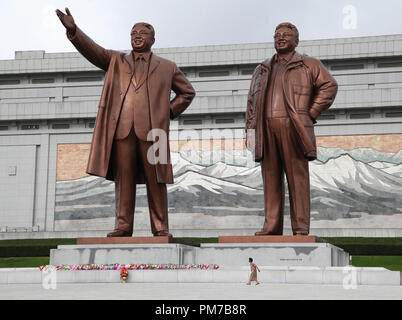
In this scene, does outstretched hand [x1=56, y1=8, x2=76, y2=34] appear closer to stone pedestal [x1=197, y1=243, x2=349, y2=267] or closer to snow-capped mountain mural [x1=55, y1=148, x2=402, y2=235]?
stone pedestal [x1=197, y1=243, x2=349, y2=267]

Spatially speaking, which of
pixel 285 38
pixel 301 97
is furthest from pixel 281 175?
pixel 285 38

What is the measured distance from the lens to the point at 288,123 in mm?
8547

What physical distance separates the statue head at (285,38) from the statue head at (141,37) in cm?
183

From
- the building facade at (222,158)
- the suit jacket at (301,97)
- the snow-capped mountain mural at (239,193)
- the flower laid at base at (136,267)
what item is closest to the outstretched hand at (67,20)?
the suit jacket at (301,97)

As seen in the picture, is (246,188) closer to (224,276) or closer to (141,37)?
(141,37)

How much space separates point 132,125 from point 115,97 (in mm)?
505

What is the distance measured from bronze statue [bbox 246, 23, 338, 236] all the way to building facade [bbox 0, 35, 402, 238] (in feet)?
48.3

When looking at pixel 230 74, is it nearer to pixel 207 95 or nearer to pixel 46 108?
pixel 207 95

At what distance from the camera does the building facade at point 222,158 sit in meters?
24.5

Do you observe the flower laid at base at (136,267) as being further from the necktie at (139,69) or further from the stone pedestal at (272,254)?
the necktie at (139,69)

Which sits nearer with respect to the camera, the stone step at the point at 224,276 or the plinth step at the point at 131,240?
the stone step at the point at 224,276

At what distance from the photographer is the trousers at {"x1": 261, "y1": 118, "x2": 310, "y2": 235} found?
8516 millimetres

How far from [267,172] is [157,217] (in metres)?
1.70

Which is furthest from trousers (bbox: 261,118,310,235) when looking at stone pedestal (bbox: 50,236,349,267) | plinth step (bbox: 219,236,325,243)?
stone pedestal (bbox: 50,236,349,267)
